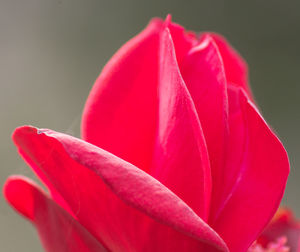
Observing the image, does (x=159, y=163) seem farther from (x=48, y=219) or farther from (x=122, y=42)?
(x=122, y=42)

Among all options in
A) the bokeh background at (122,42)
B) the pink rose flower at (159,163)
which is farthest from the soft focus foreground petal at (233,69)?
the bokeh background at (122,42)

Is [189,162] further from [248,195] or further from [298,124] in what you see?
[298,124]

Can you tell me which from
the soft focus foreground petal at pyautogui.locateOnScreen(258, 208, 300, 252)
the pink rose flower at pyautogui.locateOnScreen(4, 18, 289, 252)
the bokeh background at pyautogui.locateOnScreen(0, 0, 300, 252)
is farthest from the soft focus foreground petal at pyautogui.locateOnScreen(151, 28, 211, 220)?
the bokeh background at pyautogui.locateOnScreen(0, 0, 300, 252)

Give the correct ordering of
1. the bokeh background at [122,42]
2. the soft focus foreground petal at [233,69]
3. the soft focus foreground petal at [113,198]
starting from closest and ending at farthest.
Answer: the soft focus foreground petal at [113,198] → the soft focus foreground petal at [233,69] → the bokeh background at [122,42]

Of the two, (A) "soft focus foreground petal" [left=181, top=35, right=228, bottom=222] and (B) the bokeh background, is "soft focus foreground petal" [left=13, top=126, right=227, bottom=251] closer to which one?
(A) "soft focus foreground petal" [left=181, top=35, right=228, bottom=222]

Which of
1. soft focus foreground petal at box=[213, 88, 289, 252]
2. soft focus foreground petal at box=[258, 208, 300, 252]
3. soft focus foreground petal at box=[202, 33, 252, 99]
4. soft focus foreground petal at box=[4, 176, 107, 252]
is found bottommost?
soft focus foreground petal at box=[258, 208, 300, 252]

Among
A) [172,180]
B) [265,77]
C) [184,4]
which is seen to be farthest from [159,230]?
[265,77]

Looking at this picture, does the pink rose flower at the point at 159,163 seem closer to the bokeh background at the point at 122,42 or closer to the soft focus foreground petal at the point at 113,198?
the soft focus foreground petal at the point at 113,198
